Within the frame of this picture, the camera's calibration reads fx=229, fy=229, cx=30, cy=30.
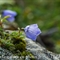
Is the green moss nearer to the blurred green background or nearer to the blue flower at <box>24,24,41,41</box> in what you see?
the blue flower at <box>24,24,41,41</box>

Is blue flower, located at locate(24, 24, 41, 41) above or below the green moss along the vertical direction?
above

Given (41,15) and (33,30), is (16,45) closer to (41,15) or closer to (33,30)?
(33,30)

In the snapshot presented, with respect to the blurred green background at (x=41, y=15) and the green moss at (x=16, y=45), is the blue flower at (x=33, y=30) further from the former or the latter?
the blurred green background at (x=41, y=15)

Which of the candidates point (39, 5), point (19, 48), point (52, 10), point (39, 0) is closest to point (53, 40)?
point (52, 10)

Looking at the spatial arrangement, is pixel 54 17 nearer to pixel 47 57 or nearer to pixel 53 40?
pixel 53 40

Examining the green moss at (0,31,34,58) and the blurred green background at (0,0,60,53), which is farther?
the blurred green background at (0,0,60,53)

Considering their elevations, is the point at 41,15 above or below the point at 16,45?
above

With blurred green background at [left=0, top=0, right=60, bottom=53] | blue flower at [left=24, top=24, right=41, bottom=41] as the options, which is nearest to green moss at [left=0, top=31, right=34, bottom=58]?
blue flower at [left=24, top=24, right=41, bottom=41]

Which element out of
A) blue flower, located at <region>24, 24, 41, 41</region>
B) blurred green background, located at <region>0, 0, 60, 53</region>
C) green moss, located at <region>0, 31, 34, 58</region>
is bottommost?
green moss, located at <region>0, 31, 34, 58</region>

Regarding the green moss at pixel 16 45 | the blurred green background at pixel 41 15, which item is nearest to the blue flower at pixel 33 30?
the green moss at pixel 16 45

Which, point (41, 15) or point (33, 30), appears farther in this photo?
point (41, 15)

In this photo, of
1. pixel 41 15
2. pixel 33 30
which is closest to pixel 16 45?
pixel 33 30
